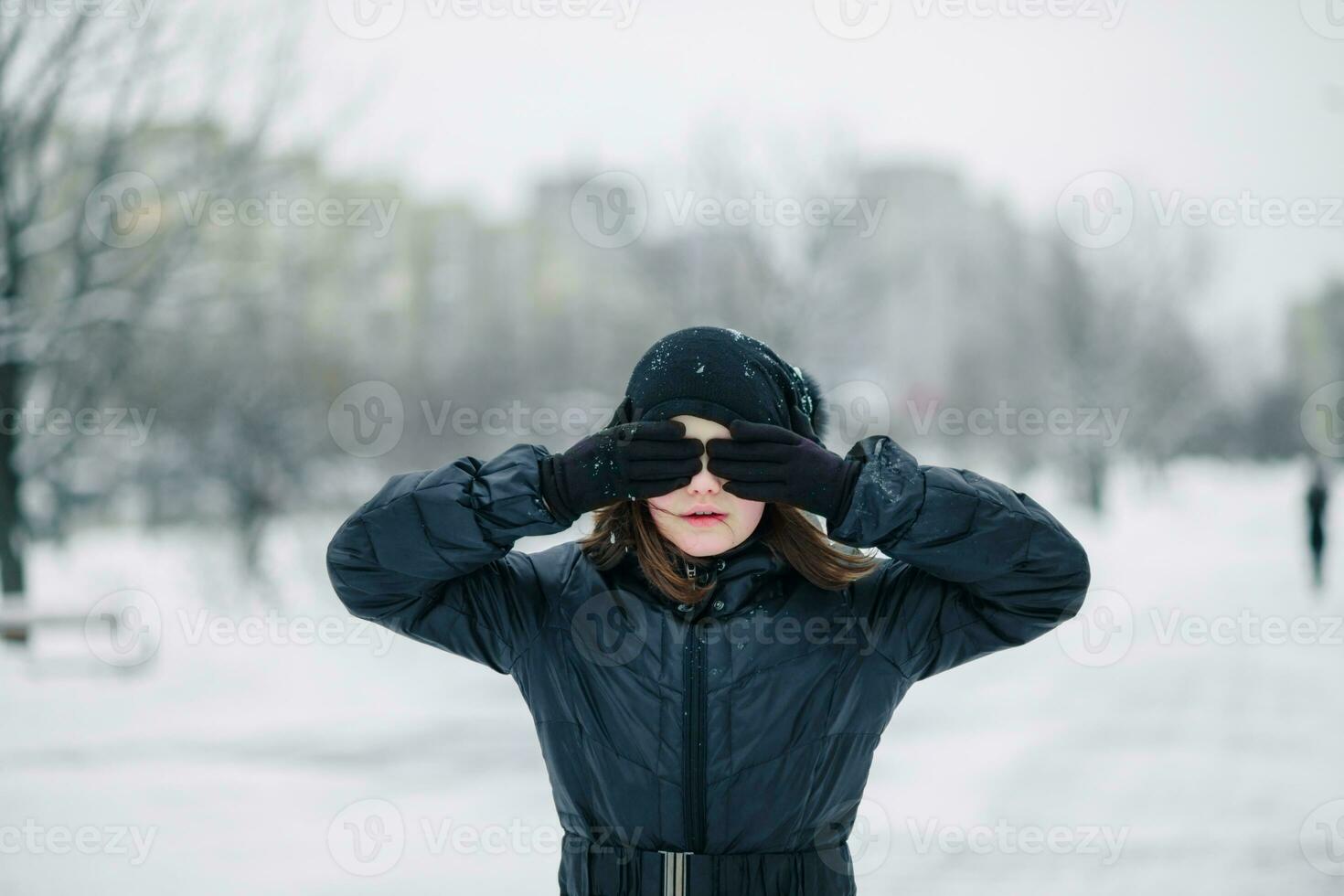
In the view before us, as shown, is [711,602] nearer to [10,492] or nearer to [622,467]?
[622,467]

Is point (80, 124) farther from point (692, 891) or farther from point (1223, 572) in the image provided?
point (1223, 572)

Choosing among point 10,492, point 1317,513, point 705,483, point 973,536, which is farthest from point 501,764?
point 1317,513

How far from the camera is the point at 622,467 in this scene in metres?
1.61

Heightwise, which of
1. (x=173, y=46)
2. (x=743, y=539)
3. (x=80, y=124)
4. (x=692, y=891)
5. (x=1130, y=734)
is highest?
(x=173, y=46)

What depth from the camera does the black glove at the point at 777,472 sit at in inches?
63.6

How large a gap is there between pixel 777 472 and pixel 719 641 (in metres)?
0.28

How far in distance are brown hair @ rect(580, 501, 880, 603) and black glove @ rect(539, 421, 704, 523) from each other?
0.49 feet

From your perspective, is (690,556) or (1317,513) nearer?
(690,556)

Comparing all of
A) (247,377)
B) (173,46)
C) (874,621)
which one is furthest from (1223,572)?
(874,621)

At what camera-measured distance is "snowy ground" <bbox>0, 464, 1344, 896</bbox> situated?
4621 millimetres

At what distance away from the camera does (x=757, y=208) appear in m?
15.7

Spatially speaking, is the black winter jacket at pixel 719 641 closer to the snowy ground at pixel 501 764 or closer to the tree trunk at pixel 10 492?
the snowy ground at pixel 501 764

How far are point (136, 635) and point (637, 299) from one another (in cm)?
1248

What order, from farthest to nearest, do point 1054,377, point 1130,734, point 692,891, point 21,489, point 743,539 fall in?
point 1054,377, point 21,489, point 1130,734, point 743,539, point 692,891
